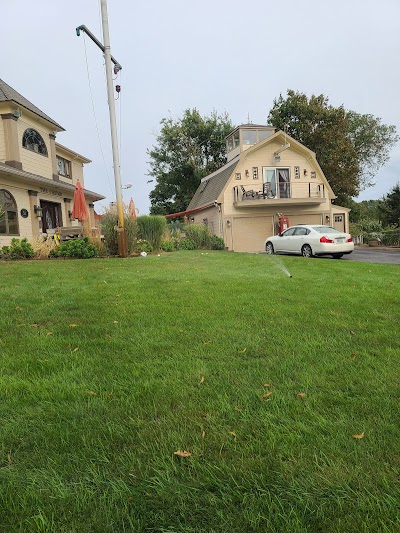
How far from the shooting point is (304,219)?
24656 millimetres

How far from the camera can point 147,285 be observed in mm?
6641

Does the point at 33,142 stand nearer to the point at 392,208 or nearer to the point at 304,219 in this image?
the point at 304,219

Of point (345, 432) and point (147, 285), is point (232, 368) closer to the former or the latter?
point (345, 432)

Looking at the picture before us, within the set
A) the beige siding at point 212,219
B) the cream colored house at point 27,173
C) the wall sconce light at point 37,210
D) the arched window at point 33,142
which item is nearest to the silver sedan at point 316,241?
the beige siding at point 212,219

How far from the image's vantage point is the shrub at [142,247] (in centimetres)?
1398

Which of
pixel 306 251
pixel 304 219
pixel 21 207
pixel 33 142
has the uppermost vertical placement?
pixel 33 142

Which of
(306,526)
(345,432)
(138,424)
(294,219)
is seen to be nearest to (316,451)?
(345,432)

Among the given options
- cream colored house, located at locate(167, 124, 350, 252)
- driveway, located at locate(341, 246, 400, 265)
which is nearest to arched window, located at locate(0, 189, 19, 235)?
cream colored house, located at locate(167, 124, 350, 252)

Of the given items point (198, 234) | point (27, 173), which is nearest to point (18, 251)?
point (27, 173)

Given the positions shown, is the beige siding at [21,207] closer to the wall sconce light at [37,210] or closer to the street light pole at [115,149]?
the wall sconce light at [37,210]

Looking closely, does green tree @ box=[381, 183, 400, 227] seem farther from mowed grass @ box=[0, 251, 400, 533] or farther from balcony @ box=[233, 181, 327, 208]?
mowed grass @ box=[0, 251, 400, 533]

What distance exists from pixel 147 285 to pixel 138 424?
4586mm

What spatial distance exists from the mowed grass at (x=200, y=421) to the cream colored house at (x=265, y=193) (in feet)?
62.0

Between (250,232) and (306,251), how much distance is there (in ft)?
28.7
